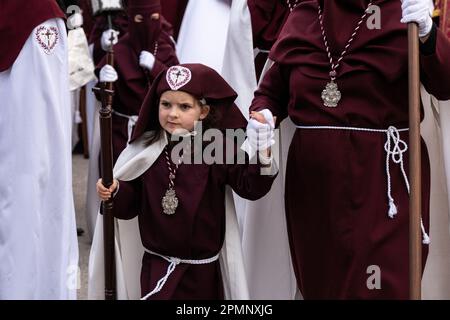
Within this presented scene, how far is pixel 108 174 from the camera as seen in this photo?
140 inches

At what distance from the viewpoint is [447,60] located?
3.54m

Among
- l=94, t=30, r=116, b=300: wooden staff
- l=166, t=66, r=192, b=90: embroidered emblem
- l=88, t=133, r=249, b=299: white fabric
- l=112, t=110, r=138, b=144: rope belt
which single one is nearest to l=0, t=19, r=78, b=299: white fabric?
l=88, t=133, r=249, b=299: white fabric

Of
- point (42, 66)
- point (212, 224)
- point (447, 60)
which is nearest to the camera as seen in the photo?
point (447, 60)

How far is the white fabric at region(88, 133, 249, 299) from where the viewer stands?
3.82 meters

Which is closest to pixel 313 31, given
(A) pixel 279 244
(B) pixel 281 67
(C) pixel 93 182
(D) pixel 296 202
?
(B) pixel 281 67

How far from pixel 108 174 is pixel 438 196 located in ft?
5.20

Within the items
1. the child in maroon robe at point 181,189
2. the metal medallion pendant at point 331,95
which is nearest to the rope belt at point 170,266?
the child in maroon robe at point 181,189

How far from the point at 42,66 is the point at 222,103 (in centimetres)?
88

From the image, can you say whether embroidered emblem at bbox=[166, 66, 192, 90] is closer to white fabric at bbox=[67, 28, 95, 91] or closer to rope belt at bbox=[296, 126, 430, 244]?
rope belt at bbox=[296, 126, 430, 244]

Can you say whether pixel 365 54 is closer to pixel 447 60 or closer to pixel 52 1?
pixel 447 60

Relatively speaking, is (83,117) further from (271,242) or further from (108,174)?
(108,174)

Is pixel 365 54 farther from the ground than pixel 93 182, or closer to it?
farther from the ground

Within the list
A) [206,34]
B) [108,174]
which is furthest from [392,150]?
[206,34]

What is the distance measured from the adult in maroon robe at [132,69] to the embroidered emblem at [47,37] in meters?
1.92
